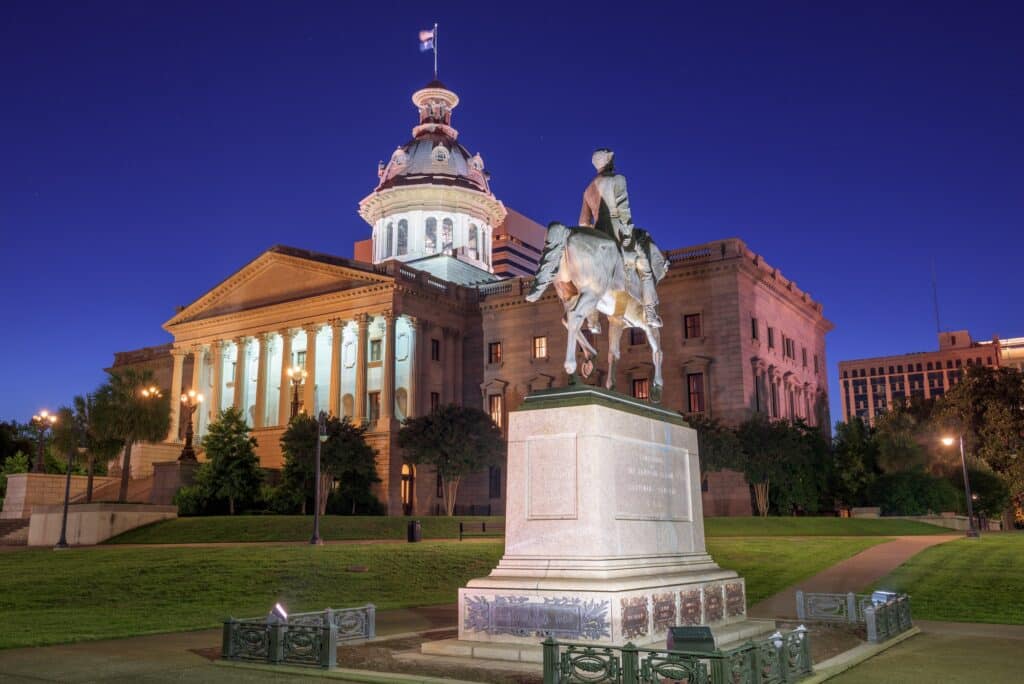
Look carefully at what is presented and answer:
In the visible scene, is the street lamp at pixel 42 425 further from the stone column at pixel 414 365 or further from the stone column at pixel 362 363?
the stone column at pixel 414 365

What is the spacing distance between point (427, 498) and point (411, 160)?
1563 inches

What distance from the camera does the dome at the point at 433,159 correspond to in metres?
89.9

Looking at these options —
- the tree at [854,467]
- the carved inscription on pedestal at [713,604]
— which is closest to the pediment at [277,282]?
the tree at [854,467]

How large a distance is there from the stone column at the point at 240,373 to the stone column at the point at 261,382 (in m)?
1.81

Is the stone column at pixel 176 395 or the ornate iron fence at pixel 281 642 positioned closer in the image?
the ornate iron fence at pixel 281 642

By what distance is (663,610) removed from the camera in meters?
12.9

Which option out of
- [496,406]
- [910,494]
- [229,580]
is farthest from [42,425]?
[910,494]

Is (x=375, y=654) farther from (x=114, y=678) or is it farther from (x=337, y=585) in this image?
(x=337, y=585)

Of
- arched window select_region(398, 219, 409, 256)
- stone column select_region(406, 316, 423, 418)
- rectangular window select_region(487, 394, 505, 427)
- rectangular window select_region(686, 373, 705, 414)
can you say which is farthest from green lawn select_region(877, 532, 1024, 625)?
arched window select_region(398, 219, 409, 256)

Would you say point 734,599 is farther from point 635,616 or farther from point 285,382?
point 285,382

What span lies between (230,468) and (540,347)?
25530 millimetres

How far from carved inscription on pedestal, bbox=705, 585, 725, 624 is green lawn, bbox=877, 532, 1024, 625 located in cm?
809

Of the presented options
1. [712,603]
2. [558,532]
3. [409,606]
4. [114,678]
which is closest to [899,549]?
[409,606]

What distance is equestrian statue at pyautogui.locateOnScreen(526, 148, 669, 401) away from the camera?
582 inches
